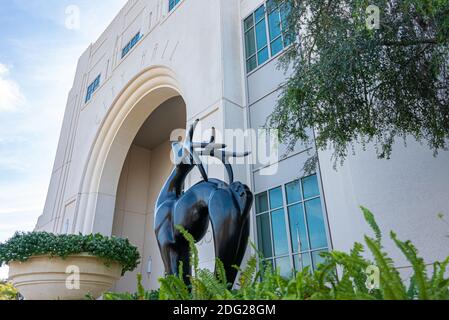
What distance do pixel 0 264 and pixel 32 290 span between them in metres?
0.67

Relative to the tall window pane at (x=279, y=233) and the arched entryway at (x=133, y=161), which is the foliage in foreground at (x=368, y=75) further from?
the arched entryway at (x=133, y=161)

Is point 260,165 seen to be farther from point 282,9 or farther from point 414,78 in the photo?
point 414,78

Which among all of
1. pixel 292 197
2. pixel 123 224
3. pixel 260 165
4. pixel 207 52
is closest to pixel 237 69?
pixel 207 52

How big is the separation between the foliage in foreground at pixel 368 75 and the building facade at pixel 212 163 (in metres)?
0.86

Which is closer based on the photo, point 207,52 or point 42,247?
point 42,247

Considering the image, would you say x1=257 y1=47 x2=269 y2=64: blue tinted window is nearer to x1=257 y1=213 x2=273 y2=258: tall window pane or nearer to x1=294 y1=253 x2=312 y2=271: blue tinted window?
x1=257 y1=213 x2=273 y2=258: tall window pane

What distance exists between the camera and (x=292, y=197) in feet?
25.2

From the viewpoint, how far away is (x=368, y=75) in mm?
4355

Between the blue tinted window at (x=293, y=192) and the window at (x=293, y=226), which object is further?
the blue tinted window at (x=293, y=192)

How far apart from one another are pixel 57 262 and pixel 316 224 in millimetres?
4838

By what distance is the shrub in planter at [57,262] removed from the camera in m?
4.62

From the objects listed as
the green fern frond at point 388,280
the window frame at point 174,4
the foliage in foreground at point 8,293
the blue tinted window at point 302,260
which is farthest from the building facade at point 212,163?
the foliage in foreground at point 8,293

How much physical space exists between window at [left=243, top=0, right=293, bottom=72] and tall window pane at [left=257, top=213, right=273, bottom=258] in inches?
171

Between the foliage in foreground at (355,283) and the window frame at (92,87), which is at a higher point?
the window frame at (92,87)
